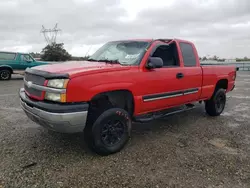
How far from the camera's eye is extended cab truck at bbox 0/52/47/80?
14273 mm

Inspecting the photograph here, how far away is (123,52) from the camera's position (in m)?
4.55

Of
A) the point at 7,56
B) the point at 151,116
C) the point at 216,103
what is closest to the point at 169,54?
the point at 151,116

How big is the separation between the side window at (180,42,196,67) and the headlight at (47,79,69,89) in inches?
110

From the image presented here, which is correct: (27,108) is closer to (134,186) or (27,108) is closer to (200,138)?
(134,186)

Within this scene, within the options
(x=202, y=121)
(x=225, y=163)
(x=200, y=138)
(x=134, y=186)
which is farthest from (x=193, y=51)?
(x=134, y=186)

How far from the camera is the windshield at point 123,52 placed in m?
4.22

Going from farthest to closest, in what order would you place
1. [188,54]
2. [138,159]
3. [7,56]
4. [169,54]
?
1. [7,56]
2. [188,54]
3. [169,54]
4. [138,159]

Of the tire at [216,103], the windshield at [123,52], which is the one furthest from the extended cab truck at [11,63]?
the tire at [216,103]

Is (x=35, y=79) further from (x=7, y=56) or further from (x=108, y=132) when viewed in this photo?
(x=7, y=56)

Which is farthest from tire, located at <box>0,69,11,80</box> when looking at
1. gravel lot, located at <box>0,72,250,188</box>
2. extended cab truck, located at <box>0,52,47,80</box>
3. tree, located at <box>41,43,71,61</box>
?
tree, located at <box>41,43,71,61</box>

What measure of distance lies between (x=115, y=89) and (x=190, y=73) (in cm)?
206

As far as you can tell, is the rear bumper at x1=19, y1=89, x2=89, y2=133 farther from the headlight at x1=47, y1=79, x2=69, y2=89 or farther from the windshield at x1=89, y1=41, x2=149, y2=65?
the windshield at x1=89, y1=41, x2=149, y2=65

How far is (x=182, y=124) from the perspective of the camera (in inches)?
212

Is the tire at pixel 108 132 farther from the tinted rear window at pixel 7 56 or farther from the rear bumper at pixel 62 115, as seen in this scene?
the tinted rear window at pixel 7 56
